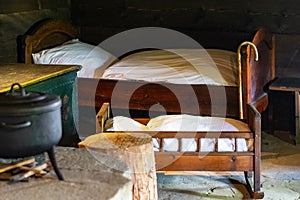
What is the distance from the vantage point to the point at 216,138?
3.25m

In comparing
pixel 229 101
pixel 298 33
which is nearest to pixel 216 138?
pixel 229 101

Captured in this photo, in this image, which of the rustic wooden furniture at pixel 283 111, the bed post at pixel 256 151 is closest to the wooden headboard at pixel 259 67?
the rustic wooden furniture at pixel 283 111

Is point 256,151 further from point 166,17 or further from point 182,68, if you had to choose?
point 166,17

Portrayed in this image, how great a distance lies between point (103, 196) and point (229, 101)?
220 centimetres

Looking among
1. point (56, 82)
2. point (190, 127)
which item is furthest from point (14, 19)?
point (190, 127)

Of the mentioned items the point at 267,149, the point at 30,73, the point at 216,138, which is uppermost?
the point at 30,73

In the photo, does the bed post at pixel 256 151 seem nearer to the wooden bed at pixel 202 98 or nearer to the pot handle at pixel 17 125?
the wooden bed at pixel 202 98

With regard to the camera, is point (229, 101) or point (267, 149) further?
point (267, 149)

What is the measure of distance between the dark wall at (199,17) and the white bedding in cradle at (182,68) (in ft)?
2.02

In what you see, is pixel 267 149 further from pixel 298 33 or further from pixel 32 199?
pixel 32 199

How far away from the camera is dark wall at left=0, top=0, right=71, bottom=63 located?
4.30 m

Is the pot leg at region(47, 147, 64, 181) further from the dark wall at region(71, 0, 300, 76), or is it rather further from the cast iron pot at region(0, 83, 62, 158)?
the dark wall at region(71, 0, 300, 76)

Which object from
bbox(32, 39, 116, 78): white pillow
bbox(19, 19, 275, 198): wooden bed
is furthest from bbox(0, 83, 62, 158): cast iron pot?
bbox(32, 39, 116, 78): white pillow

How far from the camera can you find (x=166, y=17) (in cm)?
514
